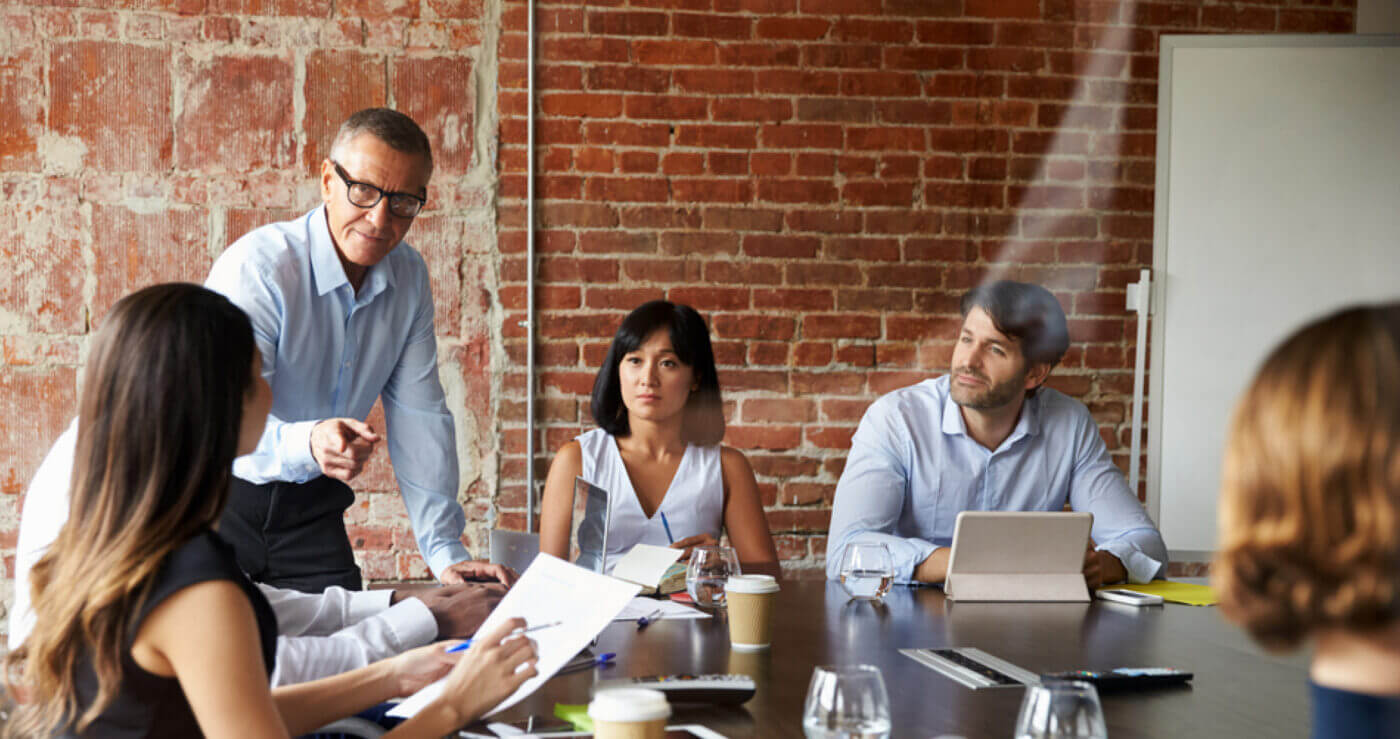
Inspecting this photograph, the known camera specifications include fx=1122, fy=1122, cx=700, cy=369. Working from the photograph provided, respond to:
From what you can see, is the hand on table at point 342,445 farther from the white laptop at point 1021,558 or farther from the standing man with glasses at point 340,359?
the white laptop at point 1021,558

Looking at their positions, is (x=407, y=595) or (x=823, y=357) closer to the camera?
(x=407, y=595)

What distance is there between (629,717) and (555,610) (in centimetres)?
37

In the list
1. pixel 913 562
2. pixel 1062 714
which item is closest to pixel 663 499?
pixel 913 562

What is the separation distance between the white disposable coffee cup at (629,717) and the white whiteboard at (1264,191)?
2.90 m

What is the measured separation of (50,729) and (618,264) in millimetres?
2384

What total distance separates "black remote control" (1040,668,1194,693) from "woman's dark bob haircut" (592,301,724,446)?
1.52 meters

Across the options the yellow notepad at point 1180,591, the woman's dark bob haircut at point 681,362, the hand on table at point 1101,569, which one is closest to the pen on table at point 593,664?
the hand on table at point 1101,569

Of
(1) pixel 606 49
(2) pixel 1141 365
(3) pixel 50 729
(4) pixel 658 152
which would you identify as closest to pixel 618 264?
(4) pixel 658 152

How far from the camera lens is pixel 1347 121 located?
3.41 m

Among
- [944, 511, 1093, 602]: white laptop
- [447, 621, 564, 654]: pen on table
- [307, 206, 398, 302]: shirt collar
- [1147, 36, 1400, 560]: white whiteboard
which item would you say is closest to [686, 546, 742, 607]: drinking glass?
[944, 511, 1093, 602]: white laptop

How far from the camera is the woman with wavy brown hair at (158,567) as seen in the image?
1.04 m

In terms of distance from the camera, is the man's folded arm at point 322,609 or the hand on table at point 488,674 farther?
the man's folded arm at point 322,609

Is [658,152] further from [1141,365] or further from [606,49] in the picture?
[1141,365]

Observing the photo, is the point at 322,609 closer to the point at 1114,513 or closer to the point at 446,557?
the point at 446,557
